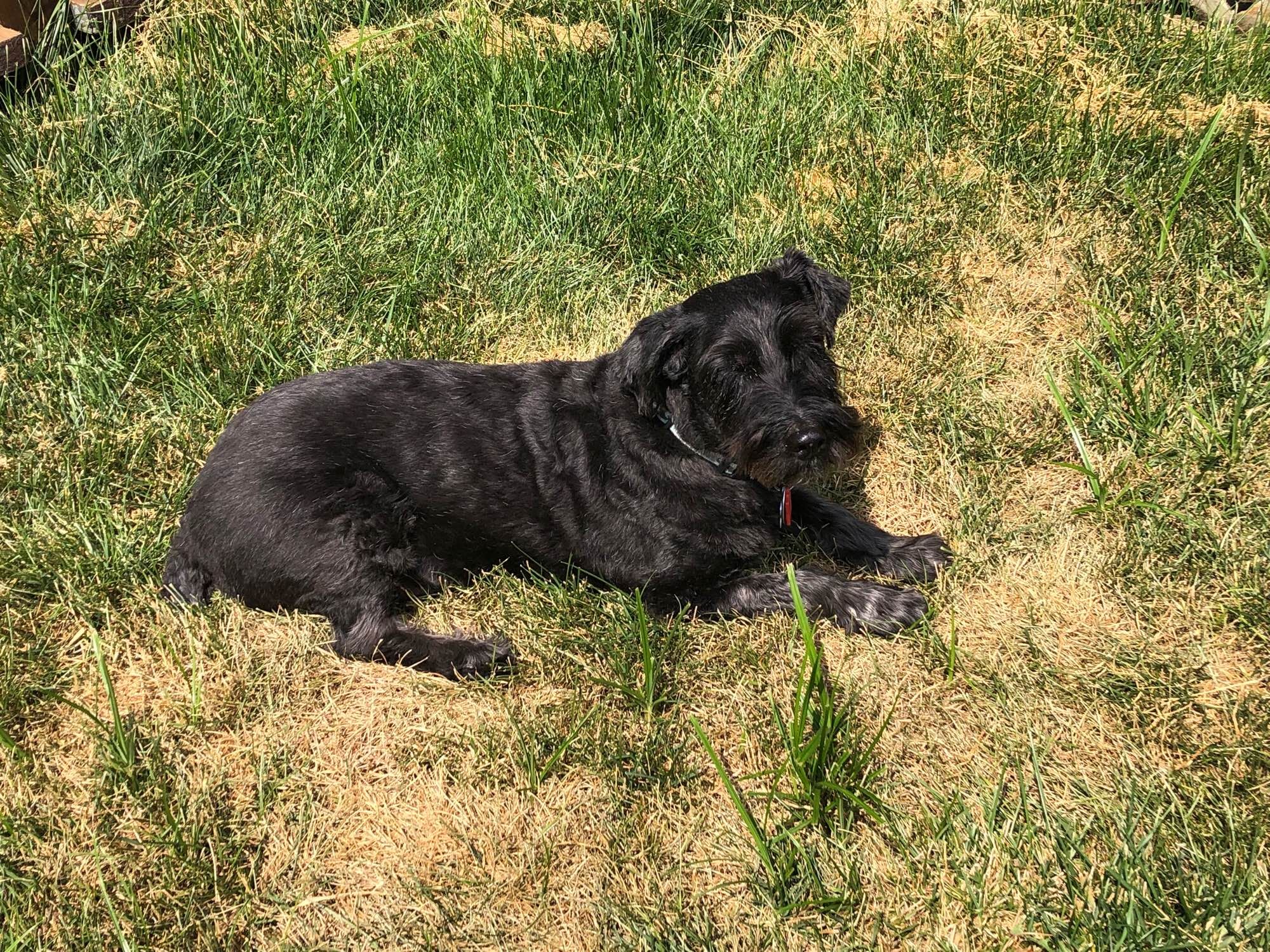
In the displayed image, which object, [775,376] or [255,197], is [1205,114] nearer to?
[775,376]

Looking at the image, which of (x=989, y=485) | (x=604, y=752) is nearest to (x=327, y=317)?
(x=604, y=752)

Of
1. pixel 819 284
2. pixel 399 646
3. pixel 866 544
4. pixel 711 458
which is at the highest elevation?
pixel 819 284

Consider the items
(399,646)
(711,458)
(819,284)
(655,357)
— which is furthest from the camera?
(819,284)

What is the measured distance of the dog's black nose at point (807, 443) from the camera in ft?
12.3

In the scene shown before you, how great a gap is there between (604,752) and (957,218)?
3523 millimetres

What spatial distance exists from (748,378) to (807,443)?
14.1 inches

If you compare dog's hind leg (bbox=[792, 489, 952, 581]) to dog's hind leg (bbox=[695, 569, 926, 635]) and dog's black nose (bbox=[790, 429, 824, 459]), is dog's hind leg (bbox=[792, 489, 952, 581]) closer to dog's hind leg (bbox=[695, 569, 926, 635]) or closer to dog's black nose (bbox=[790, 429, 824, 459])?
dog's hind leg (bbox=[695, 569, 926, 635])

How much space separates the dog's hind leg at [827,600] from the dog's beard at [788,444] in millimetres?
461

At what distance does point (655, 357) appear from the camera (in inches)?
154

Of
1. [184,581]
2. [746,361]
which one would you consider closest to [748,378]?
[746,361]

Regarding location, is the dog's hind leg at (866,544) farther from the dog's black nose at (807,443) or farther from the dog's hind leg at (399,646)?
the dog's hind leg at (399,646)

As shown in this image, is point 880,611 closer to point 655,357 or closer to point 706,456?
point 706,456

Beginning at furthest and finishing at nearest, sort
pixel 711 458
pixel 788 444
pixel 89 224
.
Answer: pixel 89 224
pixel 711 458
pixel 788 444

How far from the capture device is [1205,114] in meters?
5.48
